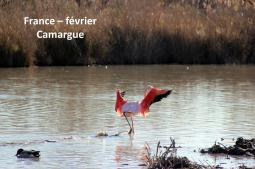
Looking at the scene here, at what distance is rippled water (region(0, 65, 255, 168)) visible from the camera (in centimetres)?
1051

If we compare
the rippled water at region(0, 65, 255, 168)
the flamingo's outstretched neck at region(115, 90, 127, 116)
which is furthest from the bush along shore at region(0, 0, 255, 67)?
the flamingo's outstretched neck at region(115, 90, 127, 116)

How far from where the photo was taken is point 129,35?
30484 millimetres

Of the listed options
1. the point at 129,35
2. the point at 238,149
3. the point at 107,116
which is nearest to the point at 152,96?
the point at 238,149

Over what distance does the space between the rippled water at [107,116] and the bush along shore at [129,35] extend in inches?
126

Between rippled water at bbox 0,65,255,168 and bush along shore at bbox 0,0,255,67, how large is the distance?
320 centimetres

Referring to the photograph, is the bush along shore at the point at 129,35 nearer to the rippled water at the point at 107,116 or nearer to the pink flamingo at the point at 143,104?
the rippled water at the point at 107,116

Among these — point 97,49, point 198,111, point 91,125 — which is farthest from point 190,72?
point 91,125

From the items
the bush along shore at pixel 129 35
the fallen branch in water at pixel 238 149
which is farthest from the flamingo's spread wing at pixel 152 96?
the bush along shore at pixel 129 35

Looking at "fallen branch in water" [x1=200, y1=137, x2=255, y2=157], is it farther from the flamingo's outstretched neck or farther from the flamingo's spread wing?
the flamingo's outstretched neck

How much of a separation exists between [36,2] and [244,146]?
71.4ft

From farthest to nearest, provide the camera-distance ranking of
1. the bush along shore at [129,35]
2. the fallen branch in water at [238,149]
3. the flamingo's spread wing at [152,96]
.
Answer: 1. the bush along shore at [129,35]
2. the flamingo's spread wing at [152,96]
3. the fallen branch in water at [238,149]

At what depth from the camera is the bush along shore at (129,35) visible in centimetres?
2856

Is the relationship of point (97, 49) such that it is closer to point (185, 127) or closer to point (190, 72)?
point (190, 72)

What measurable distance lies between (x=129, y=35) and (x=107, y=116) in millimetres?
16128
